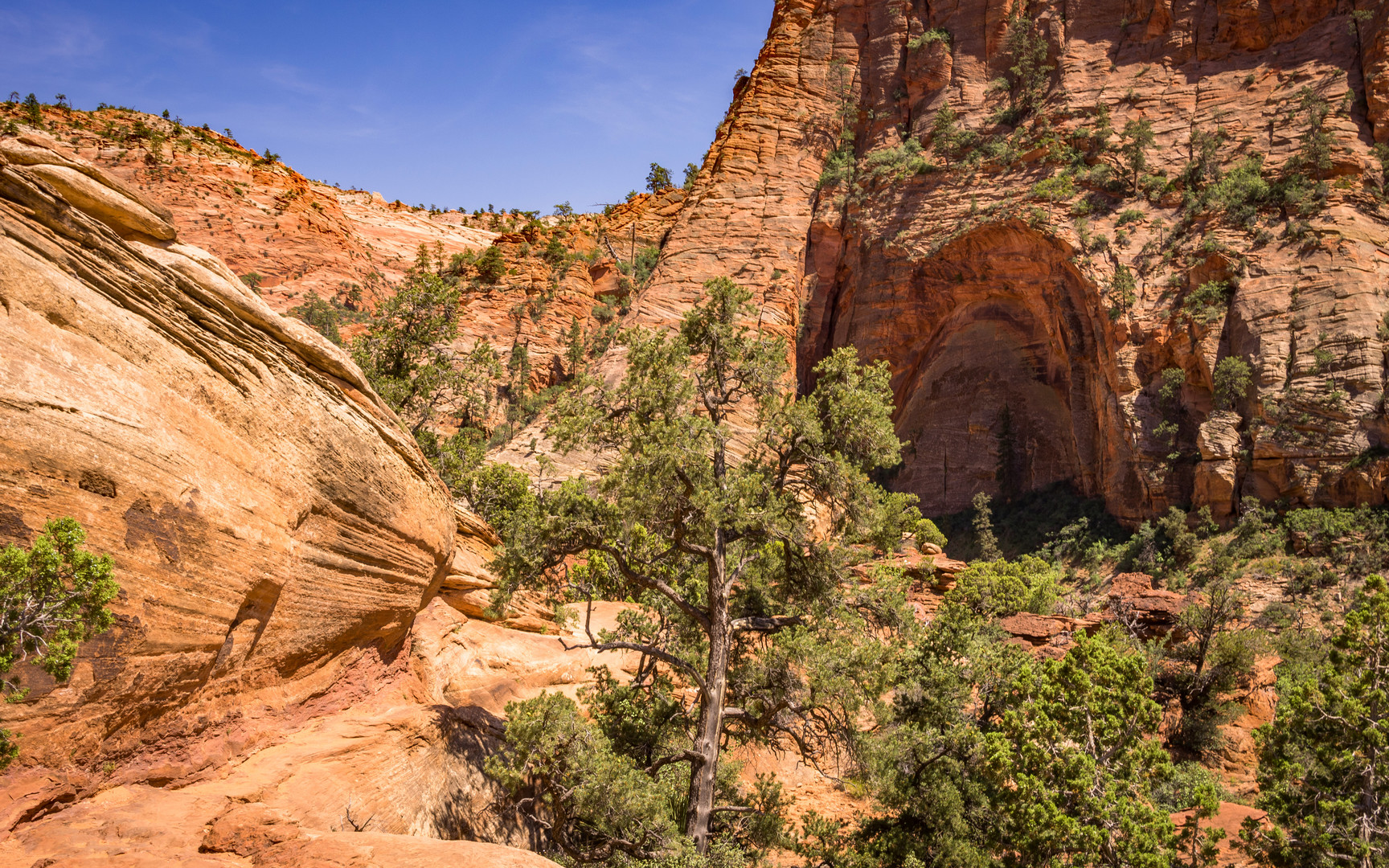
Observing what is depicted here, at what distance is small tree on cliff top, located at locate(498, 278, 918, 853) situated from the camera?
449 inches

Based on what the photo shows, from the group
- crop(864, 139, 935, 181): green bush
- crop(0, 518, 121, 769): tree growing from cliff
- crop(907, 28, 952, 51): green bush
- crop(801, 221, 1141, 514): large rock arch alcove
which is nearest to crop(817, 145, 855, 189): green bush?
crop(864, 139, 935, 181): green bush

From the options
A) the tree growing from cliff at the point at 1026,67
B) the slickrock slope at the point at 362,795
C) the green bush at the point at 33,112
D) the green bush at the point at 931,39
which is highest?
the green bush at the point at 931,39

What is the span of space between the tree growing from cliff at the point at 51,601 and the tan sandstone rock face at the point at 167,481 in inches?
17.5

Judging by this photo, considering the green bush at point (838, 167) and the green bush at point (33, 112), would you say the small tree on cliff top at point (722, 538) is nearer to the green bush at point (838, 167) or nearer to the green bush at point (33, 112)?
the green bush at point (838, 167)

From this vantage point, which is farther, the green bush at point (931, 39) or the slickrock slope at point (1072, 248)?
the green bush at point (931, 39)

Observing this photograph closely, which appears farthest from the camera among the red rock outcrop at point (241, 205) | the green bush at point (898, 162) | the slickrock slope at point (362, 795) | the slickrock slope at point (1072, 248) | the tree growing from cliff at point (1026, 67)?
the green bush at point (898, 162)

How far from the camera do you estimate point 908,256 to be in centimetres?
4156

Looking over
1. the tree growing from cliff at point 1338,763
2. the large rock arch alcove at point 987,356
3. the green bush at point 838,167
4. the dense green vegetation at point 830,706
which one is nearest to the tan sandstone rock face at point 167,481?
the dense green vegetation at point 830,706

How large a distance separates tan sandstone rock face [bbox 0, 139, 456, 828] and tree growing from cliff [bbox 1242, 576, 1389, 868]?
1365 cm

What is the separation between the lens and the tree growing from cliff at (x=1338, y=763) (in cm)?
1066

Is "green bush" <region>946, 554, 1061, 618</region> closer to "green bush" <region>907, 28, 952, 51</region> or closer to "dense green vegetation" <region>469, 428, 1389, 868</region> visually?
"dense green vegetation" <region>469, 428, 1389, 868</region>

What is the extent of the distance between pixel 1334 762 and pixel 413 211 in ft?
207

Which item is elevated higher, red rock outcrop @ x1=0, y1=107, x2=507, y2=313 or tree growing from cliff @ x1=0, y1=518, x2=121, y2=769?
red rock outcrop @ x1=0, y1=107, x2=507, y2=313

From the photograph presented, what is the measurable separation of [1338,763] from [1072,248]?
31.5 metres
